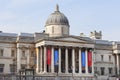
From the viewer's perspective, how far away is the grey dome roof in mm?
81938

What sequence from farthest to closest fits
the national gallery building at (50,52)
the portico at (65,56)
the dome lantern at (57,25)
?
the dome lantern at (57,25) < the national gallery building at (50,52) < the portico at (65,56)

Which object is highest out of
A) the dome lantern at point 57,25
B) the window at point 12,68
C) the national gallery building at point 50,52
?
the dome lantern at point 57,25

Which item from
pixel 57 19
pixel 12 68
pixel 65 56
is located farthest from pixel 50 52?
pixel 57 19

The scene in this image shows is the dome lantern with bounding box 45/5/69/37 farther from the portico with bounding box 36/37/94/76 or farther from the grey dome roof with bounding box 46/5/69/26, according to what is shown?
the portico with bounding box 36/37/94/76

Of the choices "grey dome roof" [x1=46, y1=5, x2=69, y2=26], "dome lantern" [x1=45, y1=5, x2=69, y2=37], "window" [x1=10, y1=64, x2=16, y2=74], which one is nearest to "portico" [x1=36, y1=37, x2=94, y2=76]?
"dome lantern" [x1=45, y1=5, x2=69, y2=37]

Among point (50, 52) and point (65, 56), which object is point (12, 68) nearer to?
point (50, 52)

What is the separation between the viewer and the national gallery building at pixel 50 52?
74475 millimetres

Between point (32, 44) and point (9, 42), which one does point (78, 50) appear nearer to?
point (32, 44)

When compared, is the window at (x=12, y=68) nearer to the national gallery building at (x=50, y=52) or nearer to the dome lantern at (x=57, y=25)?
the national gallery building at (x=50, y=52)

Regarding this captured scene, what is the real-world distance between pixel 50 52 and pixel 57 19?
37.8 ft

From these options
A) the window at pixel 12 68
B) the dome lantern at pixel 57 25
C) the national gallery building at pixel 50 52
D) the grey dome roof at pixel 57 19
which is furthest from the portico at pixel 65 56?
the grey dome roof at pixel 57 19

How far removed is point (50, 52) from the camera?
74062 mm

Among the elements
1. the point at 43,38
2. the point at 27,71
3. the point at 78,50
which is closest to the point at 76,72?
the point at 78,50

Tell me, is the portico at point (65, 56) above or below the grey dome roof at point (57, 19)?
below
